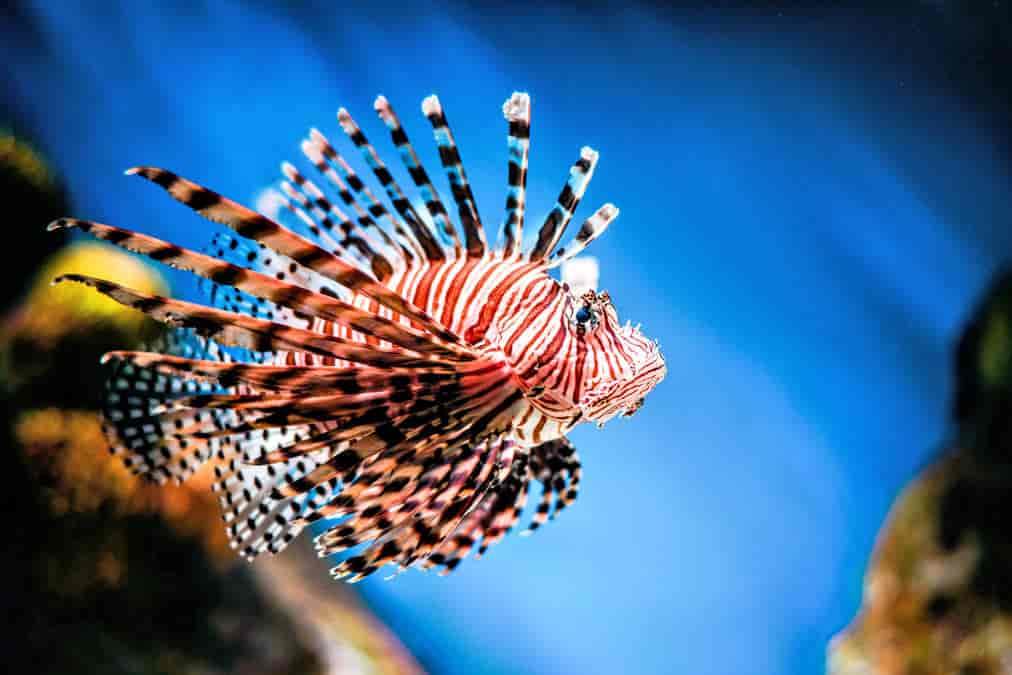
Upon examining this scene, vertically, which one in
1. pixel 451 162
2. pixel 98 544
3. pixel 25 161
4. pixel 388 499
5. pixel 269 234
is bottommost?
pixel 388 499

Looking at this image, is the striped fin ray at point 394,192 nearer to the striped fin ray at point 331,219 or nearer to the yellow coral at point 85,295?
the striped fin ray at point 331,219

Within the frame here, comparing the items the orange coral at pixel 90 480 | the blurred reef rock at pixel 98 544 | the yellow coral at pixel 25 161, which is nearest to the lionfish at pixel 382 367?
the orange coral at pixel 90 480

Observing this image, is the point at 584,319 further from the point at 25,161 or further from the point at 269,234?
the point at 25,161

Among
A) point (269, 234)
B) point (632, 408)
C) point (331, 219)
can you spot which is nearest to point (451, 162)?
point (331, 219)

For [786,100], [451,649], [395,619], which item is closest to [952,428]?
[786,100]

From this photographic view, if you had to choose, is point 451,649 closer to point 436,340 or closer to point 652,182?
point 652,182
